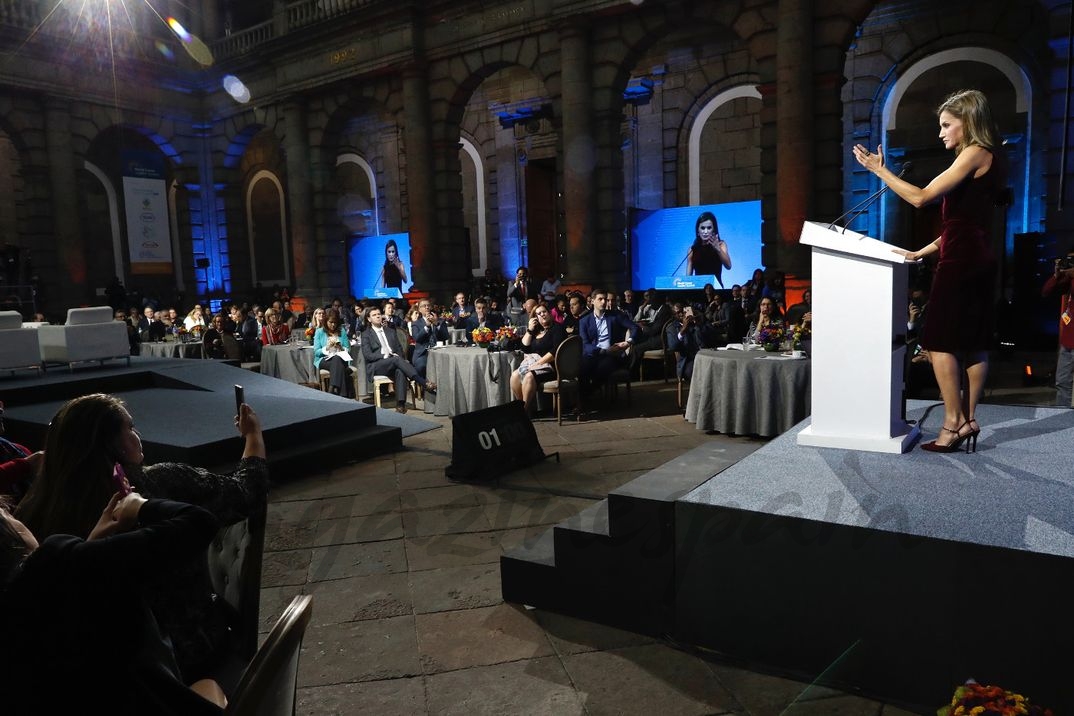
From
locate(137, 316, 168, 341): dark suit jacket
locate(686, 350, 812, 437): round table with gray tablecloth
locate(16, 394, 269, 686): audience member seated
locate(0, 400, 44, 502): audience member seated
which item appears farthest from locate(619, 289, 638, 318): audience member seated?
locate(16, 394, 269, 686): audience member seated

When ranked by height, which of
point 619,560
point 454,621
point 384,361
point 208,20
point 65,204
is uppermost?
point 208,20

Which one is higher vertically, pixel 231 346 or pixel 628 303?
pixel 628 303

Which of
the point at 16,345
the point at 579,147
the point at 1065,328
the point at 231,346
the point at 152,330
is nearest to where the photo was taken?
the point at 1065,328

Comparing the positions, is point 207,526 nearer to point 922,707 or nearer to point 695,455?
point 922,707

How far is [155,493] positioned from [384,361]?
6749 millimetres

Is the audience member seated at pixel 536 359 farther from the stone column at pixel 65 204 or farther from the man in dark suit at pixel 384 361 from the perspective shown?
the stone column at pixel 65 204

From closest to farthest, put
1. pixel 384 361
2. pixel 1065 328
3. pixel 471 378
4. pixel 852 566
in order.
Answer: pixel 852 566
pixel 1065 328
pixel 471 378
pixel 384 361

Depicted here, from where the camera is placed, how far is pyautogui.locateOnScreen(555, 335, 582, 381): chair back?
7551mm

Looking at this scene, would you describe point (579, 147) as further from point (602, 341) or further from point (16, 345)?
point (16, 345)

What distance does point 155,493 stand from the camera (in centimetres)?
221

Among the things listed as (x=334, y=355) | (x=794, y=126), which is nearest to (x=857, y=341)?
(x=334, y=355)

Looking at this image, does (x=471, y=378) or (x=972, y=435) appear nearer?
(x=972, y=435)

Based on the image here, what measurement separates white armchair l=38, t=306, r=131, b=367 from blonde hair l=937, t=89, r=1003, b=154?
8.67m

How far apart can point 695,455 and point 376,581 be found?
1779mm
